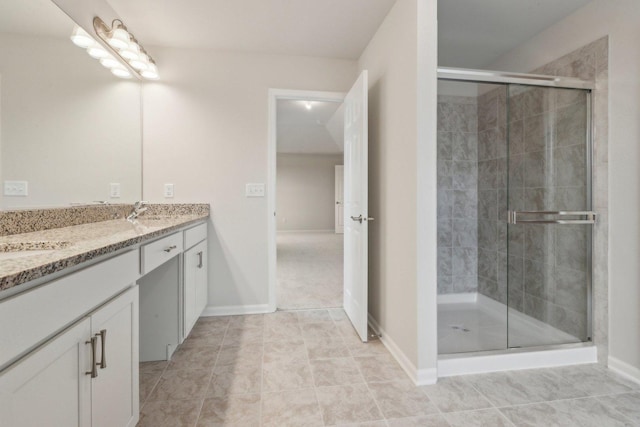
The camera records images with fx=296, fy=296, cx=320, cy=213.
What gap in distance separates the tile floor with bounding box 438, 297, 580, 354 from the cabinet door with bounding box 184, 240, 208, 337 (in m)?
1.67

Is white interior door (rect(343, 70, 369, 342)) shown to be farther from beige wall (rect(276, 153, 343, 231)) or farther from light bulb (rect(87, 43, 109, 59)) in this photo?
beige wall (rect(276, 153, 343, 231))

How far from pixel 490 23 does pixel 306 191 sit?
672 centimetres

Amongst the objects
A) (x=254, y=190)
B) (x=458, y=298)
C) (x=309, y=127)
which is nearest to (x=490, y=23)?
(x=254, y=190)

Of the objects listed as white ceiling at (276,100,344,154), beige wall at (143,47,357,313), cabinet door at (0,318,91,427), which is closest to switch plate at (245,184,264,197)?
beige wall at (143,47,357,313)

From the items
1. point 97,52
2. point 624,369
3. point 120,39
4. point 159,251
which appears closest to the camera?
point 159,251

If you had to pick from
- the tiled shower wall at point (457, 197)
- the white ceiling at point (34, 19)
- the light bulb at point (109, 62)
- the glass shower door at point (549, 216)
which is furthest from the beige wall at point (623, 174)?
the light bulb at point (109, 62)

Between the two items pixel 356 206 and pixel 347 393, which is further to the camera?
pixel 356 206

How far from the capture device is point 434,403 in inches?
57.7

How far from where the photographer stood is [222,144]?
2.61 metres

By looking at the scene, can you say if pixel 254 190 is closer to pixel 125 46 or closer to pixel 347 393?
pixel 125 46

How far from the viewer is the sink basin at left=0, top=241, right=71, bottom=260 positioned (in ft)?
3.34

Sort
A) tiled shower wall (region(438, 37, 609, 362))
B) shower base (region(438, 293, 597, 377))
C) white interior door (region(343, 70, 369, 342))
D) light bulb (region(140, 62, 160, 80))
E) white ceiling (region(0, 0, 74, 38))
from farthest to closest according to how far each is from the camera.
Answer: light bulb (region(140, 62, 160, 80)) < white interior door (region(343, 70, 369, 342)) < tiled shower wall (region(438, 37, 609, 362)) < shower base (region(438, 293, 597, 377)) < white ceiling (region(0, 0, 74, 38))

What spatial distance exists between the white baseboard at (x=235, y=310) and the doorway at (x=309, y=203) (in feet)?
0.71

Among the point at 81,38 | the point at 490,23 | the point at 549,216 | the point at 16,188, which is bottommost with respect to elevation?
the point at 549,216
